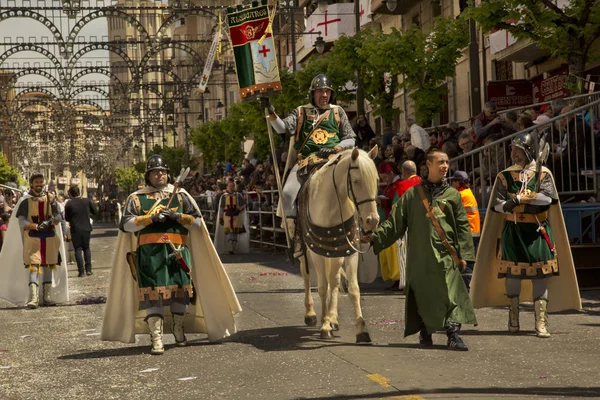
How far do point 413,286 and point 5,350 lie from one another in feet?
12.9

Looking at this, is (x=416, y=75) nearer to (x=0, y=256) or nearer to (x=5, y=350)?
(x=0, y=256)

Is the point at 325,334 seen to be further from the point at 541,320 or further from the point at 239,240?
the point at 239,240

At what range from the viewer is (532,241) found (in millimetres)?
11812

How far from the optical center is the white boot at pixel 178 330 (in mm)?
11562

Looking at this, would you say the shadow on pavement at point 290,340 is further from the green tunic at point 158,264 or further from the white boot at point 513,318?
the white boot at point 513,318

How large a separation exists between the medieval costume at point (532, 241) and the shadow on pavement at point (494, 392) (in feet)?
10.3

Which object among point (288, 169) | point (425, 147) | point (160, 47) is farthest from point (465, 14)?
point (160, 47)

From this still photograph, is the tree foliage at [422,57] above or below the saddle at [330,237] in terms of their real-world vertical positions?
above

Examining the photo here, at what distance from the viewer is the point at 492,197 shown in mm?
12039

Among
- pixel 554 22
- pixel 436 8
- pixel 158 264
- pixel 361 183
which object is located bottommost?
pixel 158 264

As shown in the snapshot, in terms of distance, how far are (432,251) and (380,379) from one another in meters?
2.21

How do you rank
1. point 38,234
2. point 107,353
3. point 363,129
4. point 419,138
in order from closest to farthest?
point 107,353 < point 38,234 < point 419,138 < point 363,129

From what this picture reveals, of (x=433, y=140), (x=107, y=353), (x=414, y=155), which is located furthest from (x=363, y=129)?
(x=107, y=353)

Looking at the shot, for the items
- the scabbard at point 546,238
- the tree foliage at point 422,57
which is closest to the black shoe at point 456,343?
the scabbard at point 546,238
